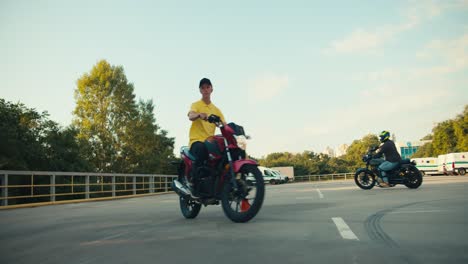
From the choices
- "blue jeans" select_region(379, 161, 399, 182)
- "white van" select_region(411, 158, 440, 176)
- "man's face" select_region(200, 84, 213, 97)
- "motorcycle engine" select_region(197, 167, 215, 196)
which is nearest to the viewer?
"motorcycle engine" select_region(197, 167, 215, 196)

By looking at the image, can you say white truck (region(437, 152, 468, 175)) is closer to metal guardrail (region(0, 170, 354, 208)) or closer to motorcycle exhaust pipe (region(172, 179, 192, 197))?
metal guardrail (region(0, 170, 354, 208))

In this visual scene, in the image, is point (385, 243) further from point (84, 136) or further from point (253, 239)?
point (84, 136)

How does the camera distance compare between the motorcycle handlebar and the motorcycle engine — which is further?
the motorcycle engine

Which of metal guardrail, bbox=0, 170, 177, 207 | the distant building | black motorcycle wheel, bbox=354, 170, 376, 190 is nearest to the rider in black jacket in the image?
black motorcycle wheel, bbox=354, 170, 376, 190

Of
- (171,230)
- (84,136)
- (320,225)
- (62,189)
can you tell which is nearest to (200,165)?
(171,230)

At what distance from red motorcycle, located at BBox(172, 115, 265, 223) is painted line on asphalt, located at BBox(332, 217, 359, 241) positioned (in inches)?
36.4

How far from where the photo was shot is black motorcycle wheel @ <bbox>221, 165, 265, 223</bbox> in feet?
15.9

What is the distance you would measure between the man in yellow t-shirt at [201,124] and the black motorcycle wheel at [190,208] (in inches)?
26.0

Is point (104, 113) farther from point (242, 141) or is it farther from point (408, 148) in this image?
point (408, 148)

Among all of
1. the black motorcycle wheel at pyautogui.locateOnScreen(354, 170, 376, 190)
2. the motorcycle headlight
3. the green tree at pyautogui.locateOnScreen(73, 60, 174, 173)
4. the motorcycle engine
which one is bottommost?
the black motorcycle wheel at pyautogui.locateOnScreen(354, 170, 376, 190)

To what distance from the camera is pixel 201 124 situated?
5676 millimetres

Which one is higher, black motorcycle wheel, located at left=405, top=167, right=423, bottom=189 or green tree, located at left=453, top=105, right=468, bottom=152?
green tree, located at left=453, top=105, right=468, bottom=152

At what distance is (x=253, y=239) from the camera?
12.2 ft

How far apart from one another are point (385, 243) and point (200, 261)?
151 centimetres
